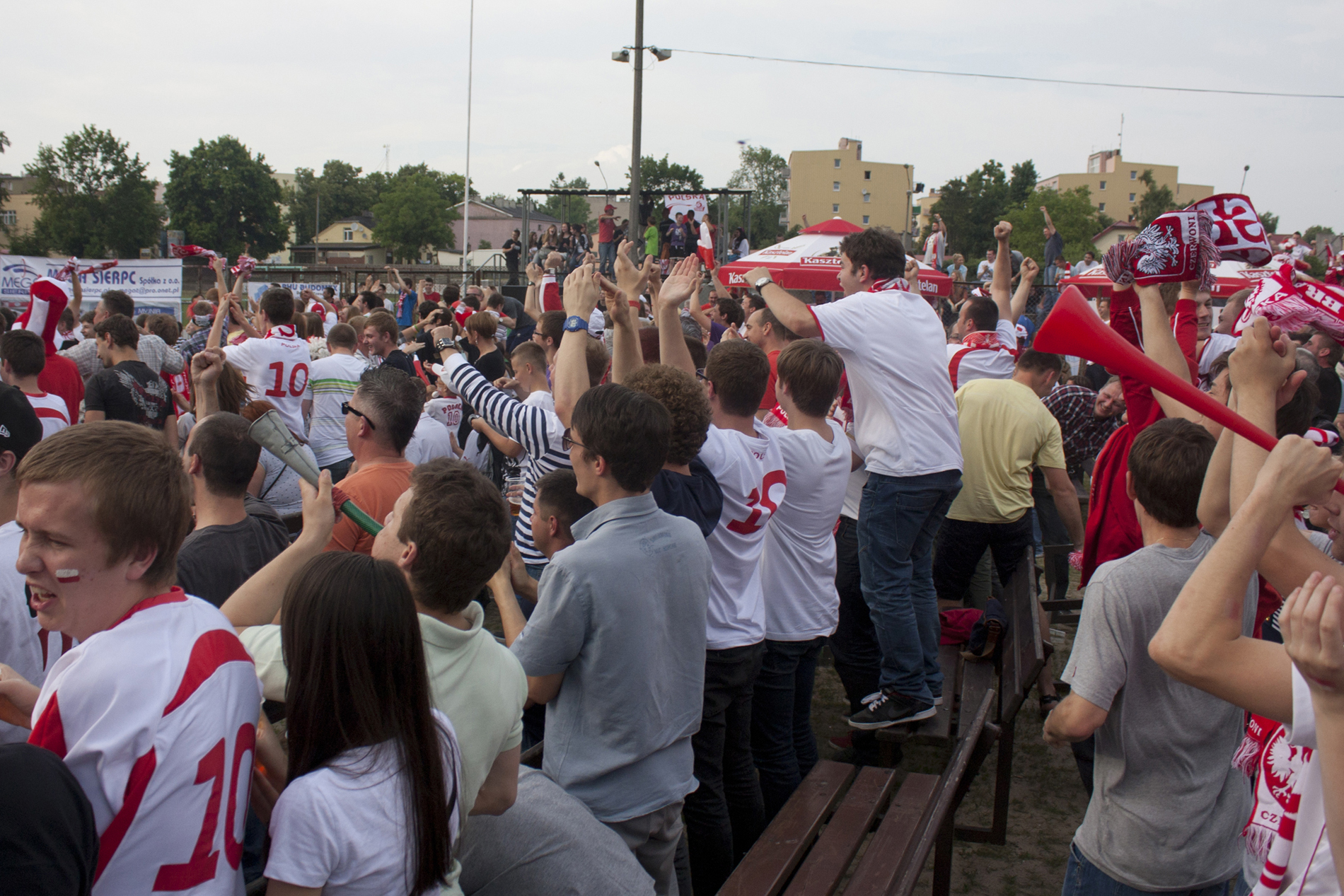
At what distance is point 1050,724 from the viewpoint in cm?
244

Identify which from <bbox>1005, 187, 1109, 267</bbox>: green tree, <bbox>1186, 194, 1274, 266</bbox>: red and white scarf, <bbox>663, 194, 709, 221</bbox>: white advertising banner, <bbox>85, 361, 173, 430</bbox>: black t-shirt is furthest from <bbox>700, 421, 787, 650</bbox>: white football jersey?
<bbox>1005, 187, 1109, 267</bbox>: green tree

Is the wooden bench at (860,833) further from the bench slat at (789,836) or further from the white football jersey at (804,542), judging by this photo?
the white football jersey at (804,542)

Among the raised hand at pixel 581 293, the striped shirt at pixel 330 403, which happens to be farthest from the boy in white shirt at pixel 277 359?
the raised hand at pixel 581 293

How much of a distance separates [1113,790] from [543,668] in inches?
59.0

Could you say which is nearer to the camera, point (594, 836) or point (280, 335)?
point (594, 836)

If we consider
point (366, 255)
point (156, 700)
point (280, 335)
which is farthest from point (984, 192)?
point (156, 700)

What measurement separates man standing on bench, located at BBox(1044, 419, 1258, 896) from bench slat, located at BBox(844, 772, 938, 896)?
1.98ft

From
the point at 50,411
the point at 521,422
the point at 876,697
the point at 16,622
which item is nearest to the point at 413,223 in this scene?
the point at 50,411

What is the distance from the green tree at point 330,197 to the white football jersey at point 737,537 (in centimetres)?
10293

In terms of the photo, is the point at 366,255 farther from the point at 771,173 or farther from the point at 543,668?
the point at 543,668

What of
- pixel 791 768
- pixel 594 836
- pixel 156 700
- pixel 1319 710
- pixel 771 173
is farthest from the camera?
pixel 771 173

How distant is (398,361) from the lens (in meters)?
7.06

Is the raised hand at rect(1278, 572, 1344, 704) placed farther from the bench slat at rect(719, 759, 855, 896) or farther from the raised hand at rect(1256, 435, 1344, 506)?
the bench slat at rect(719, 759, 855, 896)

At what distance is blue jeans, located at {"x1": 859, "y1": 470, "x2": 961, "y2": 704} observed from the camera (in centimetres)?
401
